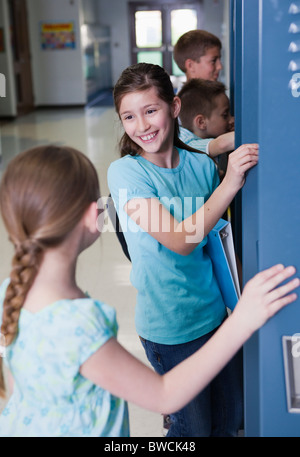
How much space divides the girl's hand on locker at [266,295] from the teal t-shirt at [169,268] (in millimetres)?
567

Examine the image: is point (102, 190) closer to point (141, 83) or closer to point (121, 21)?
point (141, 83)

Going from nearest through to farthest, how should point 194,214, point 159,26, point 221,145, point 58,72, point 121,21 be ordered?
point 194,214 → point 221,145 → point 58,72 → point 121,21 → point 159,26

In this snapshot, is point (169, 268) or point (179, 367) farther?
point (169, 268)

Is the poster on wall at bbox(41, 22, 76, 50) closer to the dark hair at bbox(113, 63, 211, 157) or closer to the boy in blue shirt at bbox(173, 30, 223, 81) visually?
the boy in blue shirt at bbox(173, 30, 223, 81)

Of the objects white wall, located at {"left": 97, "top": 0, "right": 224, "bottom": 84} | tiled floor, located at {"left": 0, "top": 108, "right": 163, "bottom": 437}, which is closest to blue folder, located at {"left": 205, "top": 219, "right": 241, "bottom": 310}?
tiled floor, located at {"left": 0, "top": 108, "right": 163, "bottom": 437}

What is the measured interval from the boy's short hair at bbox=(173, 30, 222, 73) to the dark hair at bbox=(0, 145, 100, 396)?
206 centimetres

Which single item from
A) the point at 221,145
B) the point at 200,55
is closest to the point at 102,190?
the point at 200,55

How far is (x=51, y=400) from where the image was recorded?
942 mm

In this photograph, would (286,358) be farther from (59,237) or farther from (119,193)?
(119,193)

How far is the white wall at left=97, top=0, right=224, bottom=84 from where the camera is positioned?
1583 centimetres

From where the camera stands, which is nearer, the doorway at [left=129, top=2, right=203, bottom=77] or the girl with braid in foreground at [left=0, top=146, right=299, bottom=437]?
the girl with braid in foreground at [left=0, top=146, right=299, bottom=437]

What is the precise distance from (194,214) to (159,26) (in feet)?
54.9

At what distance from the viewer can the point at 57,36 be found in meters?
13.0

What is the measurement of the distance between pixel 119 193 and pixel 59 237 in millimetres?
487
